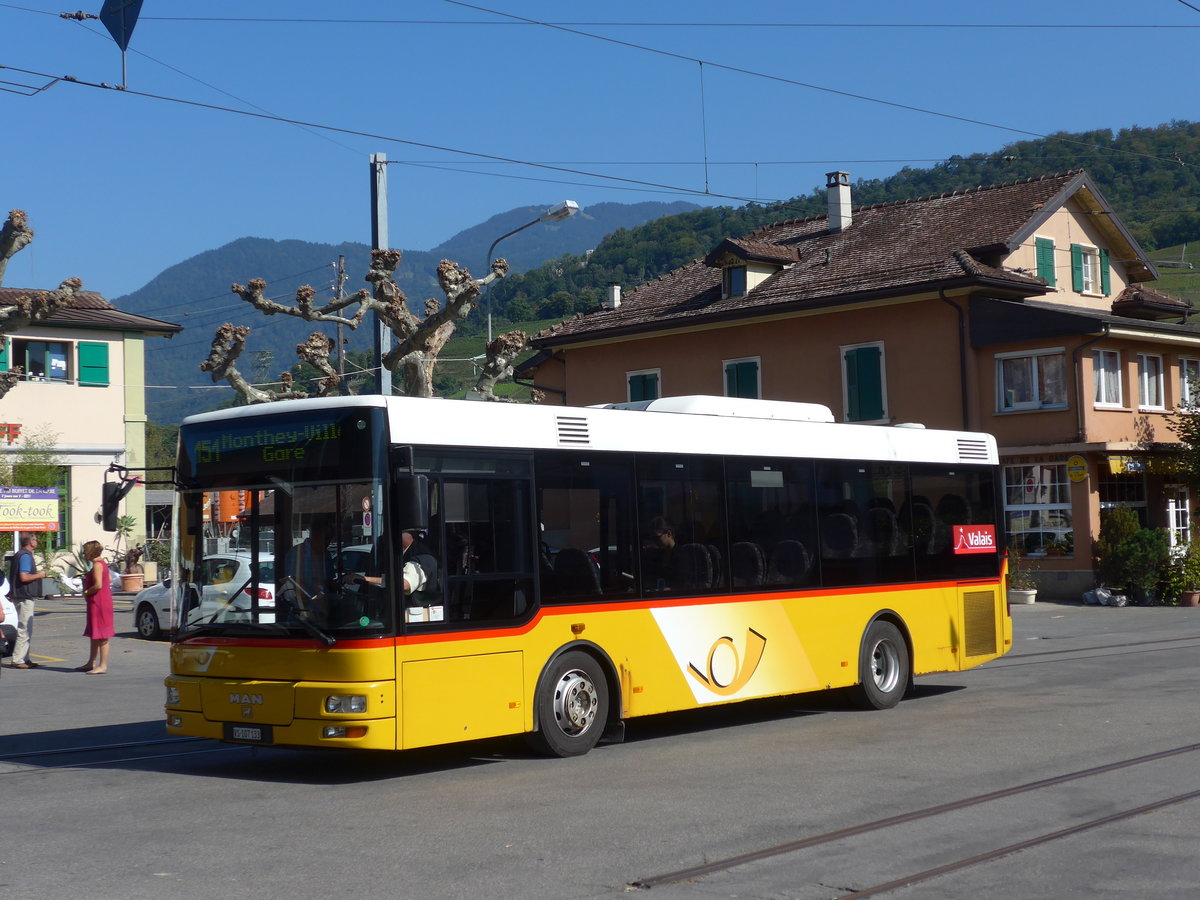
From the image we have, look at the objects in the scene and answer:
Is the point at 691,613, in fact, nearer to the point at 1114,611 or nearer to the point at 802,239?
the point at 1114,611

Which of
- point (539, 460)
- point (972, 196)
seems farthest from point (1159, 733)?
point (972, 196)

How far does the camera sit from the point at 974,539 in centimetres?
1591

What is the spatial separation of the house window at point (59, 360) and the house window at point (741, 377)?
19.2 meters

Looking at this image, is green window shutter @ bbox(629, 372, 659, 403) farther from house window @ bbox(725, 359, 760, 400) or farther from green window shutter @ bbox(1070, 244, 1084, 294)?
green window shutter @ bbox(1070, 244, 1084, 294)

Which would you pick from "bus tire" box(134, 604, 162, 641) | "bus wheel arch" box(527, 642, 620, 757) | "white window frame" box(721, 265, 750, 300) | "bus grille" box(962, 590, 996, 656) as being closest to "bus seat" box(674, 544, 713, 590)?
"bus wheel arch" box(527, 642, 620, 757)

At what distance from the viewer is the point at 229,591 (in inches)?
417

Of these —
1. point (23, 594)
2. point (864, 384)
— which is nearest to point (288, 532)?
point (23, 594)

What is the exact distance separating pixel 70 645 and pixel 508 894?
2025 centimetres

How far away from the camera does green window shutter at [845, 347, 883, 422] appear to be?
38.0 m

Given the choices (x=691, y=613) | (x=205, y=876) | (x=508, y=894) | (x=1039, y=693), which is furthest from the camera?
(x=1039, y=693)

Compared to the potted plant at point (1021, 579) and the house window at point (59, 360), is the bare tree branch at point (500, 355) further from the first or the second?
the house window at point (59, 360)

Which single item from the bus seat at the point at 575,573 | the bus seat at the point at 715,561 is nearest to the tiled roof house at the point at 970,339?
the bus seat at the point at 715,561

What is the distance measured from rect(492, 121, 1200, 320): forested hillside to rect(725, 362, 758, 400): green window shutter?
22.5 meters

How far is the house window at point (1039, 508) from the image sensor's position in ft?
114
